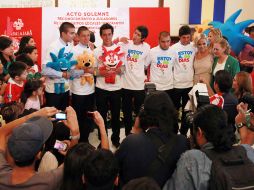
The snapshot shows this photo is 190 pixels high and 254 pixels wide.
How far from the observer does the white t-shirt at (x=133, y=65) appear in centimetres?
389

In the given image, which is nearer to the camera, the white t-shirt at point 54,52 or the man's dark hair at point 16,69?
the man's dark hair at point 16,69

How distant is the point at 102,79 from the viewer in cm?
376

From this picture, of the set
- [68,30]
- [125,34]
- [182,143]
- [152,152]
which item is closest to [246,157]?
[182,143]

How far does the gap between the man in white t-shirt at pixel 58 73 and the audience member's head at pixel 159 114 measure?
200cm

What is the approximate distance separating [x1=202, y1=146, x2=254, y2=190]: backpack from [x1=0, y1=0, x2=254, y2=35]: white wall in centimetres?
522

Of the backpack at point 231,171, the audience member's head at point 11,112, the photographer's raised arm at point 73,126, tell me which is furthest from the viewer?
the audience member's head at point 11,112

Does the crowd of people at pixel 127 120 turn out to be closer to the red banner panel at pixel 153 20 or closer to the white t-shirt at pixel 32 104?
the white t-shirt at pixel 32 104

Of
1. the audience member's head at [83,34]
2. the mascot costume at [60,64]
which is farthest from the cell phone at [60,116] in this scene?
the audience member's head at [83,34]

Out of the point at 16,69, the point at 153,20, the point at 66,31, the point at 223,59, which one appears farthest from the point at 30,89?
the point at 153,20

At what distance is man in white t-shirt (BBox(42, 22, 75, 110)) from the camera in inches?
139

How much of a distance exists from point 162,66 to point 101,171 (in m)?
2.68

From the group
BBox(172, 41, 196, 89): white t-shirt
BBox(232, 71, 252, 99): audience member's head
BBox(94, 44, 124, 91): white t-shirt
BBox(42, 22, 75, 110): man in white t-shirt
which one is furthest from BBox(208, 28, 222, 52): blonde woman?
BBox(42, 22, 75, 110): man in white t-shirt

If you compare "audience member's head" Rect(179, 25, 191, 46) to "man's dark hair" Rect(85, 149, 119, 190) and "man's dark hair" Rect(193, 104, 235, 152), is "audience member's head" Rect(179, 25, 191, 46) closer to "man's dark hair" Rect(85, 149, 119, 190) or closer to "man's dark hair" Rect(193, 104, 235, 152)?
"man's dark hair" Rect(193, 104, 235, 152)

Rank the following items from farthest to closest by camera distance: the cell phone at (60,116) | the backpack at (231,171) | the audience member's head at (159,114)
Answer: the cell phone at (60,116) < the audience member's head at (159,114) < the backpack at (231,171)
